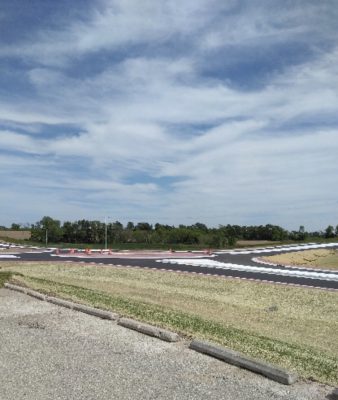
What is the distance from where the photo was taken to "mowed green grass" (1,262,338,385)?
675 cm

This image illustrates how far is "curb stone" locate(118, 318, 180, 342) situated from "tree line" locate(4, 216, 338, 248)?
4266 centimetres

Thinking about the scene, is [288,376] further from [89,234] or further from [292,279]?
[89,234]

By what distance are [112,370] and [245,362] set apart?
1563mm

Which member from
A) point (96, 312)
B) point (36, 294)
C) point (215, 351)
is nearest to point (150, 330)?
point (215, 351)

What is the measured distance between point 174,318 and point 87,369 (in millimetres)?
3308

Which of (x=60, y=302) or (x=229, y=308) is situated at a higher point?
(x=60, y=302)

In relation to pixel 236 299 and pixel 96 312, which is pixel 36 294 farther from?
pixel 236 299

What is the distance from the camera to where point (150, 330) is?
727cm

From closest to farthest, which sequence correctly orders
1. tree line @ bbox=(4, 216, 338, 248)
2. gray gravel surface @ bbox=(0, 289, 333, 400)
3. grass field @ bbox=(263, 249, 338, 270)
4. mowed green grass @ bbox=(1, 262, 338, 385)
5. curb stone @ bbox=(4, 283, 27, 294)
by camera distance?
gray gravel surface @ bbox=(0, 289, 333, 400), mowed green grass @ bbox=(1, 262, 338, 385), curb stone @ bbox=(4, 283, 27, 294), grass field @ bbox=(263, 249, 338, 270), tree line @ bbox=(4, 216, 338, 248)

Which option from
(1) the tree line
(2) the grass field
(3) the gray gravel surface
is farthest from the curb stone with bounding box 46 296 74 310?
(1) the tree line

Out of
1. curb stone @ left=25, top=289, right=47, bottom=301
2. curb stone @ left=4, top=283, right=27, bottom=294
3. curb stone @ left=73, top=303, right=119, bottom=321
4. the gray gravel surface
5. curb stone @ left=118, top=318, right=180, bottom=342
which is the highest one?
curb stone @ left=4, top=283, right=27, bottom=294

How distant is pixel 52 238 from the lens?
2430 inches

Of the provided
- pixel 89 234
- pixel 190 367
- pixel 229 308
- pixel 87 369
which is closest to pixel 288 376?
pixel 190 367

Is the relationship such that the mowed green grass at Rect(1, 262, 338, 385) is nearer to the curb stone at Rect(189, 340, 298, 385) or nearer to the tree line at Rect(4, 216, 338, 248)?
the curb stone at Rect(189, 340, 298, 385)
